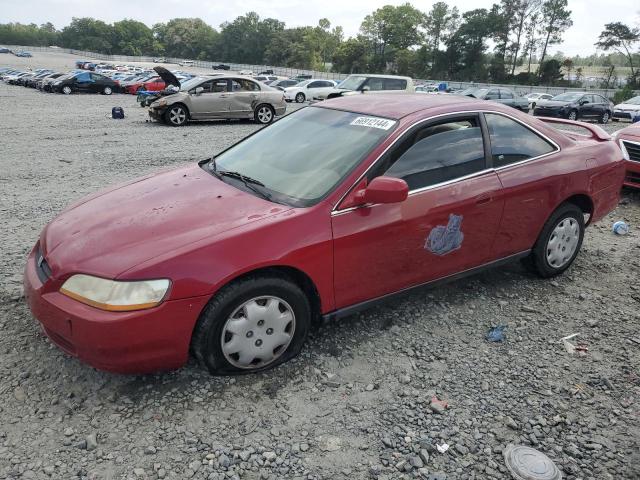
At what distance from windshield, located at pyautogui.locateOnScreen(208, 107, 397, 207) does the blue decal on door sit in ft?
2.42

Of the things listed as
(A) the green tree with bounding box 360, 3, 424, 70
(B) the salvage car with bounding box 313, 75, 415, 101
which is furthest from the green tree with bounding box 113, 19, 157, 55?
(B) the salvage car with bounding box 313, 75, 415, 101

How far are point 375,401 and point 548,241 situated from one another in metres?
2.31

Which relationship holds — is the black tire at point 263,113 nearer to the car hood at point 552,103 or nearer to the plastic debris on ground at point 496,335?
the plastic debris on ground at point 496,335

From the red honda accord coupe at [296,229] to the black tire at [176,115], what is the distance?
451 inches

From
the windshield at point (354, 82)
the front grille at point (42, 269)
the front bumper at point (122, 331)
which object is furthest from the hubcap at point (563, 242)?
the windshield at point (354, 82)

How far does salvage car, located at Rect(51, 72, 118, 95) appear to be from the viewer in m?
27.6

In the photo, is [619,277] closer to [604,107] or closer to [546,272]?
[546,272]

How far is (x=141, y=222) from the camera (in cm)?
287

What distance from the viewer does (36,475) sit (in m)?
2.23

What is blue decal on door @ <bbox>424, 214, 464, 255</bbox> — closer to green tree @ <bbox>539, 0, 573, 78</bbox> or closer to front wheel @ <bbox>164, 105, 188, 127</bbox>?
front wheel @ <bbox>164, 105, 188, 127</bbox>

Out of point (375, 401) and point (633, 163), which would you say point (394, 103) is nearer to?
point (375, 401)

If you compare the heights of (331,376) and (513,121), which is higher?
(513,121)

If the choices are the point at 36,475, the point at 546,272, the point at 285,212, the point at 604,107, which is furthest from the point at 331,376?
the point at 604,107

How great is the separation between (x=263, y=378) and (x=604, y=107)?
2352 centimetres
